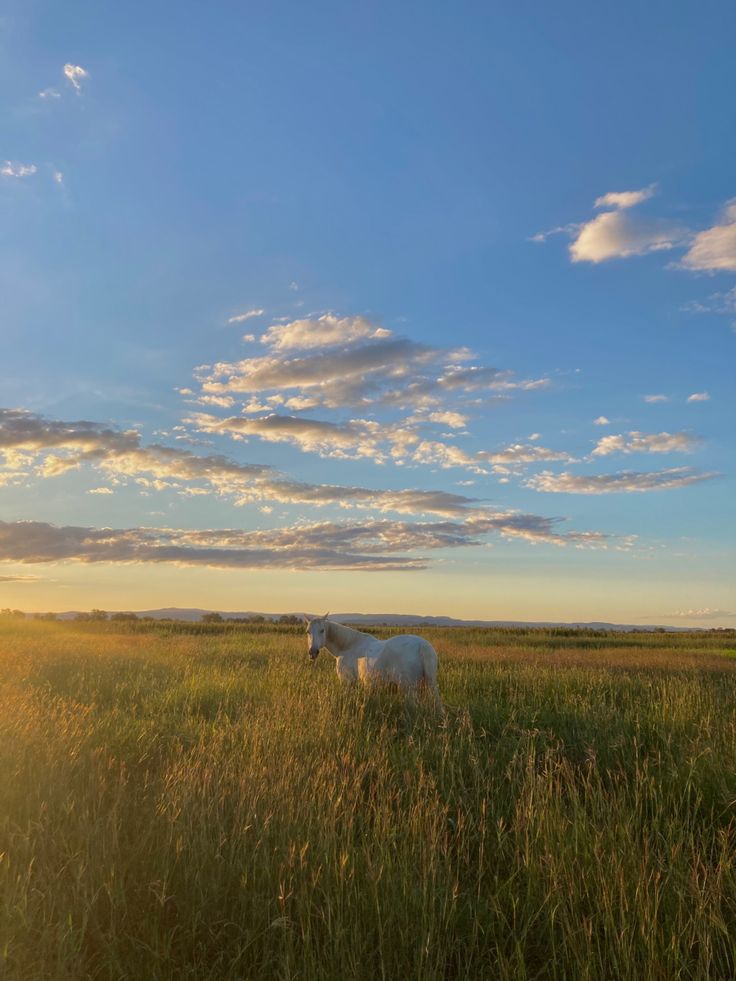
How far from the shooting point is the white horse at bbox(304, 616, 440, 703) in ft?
35.7

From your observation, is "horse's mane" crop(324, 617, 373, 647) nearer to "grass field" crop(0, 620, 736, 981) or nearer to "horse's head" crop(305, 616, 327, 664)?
"horse's head" crop(305, 616, 327, 664)

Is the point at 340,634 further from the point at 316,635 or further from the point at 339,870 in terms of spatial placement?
the point at 339,870

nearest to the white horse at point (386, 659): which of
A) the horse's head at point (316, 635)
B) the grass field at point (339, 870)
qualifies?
the horse's head at point (316, 635)

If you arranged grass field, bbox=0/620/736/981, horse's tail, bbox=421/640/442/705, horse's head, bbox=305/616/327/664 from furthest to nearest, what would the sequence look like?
horse's head, bbox=305/616/327/664, horse's tail, bbox=421/640/442/705, grass field, bbox=0/620/736/981

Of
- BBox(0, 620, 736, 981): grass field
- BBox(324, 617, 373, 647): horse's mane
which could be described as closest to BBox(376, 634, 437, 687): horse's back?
BBox(324, 617, 373, 647): horse's mane

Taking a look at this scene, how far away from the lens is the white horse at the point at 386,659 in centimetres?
1087

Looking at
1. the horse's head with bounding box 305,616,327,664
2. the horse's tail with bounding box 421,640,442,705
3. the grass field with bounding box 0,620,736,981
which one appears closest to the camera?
the grass field with bounding box 0,620,736,981

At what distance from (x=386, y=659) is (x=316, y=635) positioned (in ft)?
6.75

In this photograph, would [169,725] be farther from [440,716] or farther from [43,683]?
[43,683]

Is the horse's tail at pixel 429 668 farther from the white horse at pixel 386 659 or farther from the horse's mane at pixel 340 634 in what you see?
the horse's mane at pixel 340 634

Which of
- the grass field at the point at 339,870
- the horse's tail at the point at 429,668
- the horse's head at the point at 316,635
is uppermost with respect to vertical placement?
the horse's head at the point at 316,635

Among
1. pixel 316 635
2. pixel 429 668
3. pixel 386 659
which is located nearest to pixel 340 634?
pixel 316 635

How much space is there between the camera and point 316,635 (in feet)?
42.0

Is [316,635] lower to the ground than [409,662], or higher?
higher
